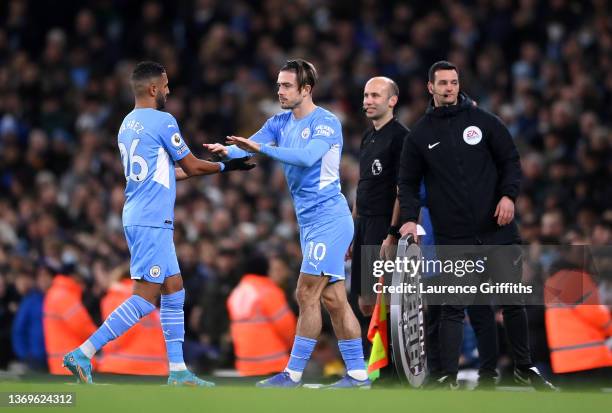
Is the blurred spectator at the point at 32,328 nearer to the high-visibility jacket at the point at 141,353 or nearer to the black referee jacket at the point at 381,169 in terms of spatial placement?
the high-visibility jacket at the point at 141,353

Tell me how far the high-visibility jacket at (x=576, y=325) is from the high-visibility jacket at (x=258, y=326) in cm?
286

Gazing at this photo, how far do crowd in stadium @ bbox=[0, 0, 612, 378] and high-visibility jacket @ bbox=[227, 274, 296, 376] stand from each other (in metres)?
0.96

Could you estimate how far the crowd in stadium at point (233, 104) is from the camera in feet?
45.0

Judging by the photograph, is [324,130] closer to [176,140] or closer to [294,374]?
[176,140]

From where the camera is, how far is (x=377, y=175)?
8.62m

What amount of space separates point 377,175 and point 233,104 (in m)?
9.27

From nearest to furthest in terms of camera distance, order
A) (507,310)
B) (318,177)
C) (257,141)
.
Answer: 1. (318,177)
2. (507,310)
3. (257,141)

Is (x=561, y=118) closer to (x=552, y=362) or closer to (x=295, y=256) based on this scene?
(x=295, y=256)

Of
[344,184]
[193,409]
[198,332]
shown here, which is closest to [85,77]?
[344,184]

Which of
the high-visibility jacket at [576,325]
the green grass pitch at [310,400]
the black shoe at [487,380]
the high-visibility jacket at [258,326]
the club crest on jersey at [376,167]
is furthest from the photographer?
the high-visibility jacket at [258,326]

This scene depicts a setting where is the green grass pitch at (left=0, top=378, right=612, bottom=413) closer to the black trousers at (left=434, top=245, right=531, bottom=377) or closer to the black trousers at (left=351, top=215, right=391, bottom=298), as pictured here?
the black trousers at (left=434, top=245, right=531, bottom=377)

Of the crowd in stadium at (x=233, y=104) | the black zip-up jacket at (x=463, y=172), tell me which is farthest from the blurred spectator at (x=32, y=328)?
the black zip-up jacket at (x=463, y=172)

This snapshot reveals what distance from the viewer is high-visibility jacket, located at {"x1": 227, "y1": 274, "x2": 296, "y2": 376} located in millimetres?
11453

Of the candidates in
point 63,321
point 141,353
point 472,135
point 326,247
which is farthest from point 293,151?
point 63,321
